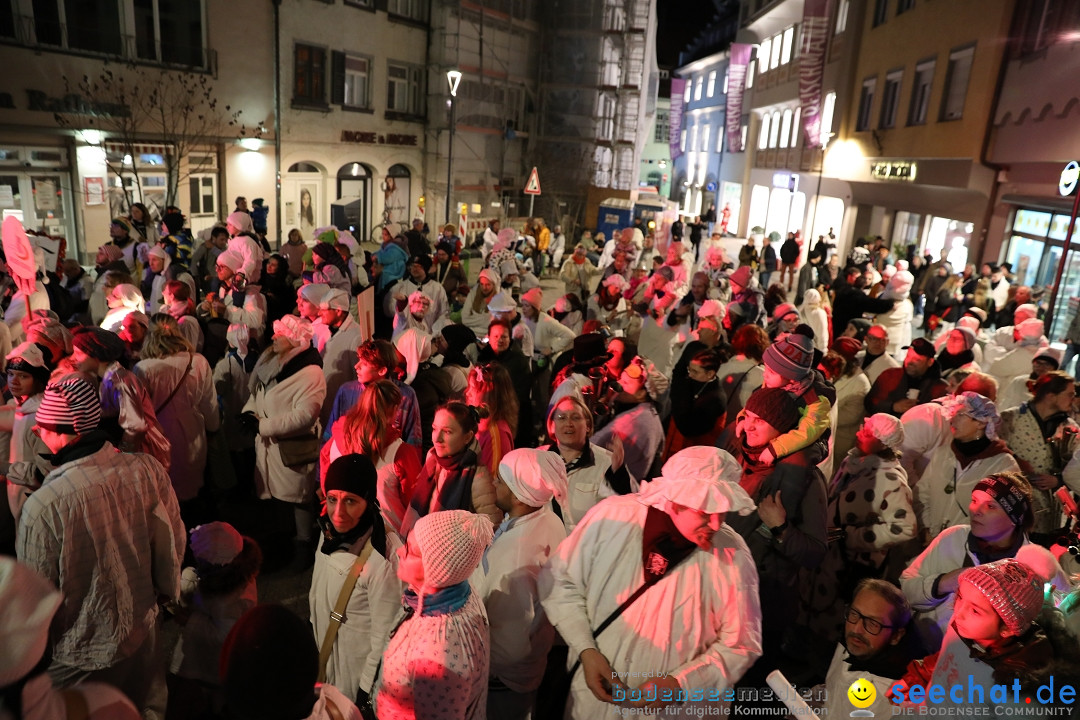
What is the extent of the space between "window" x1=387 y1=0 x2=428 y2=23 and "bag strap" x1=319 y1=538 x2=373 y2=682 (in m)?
27.0

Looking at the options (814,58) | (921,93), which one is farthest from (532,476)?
(814,58)

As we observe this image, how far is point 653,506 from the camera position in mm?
2836

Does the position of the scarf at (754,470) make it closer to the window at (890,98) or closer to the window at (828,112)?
the window at (890,98)

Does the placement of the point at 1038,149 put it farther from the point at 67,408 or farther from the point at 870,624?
the point at 67,408

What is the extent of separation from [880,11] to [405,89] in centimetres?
1753

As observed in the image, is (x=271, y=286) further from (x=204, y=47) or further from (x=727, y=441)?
(x=204, y=47)

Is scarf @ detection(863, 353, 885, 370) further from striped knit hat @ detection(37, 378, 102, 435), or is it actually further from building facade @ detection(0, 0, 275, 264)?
building facade @ detection(0, 0, 275, 264)

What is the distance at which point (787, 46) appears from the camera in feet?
109

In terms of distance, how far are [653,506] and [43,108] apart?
19.7 m

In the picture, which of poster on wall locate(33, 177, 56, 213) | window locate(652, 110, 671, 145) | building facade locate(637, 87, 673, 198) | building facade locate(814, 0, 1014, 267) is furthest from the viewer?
window locate(652, 110, 671, 145)

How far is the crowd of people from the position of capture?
99.7 inches

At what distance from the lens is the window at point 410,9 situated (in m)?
26.0

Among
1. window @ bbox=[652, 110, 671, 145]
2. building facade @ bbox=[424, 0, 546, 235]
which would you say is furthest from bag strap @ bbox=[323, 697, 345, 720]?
window @ bbox=[652, 110, 671, 145]

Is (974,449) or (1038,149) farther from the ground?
(1038,149)
